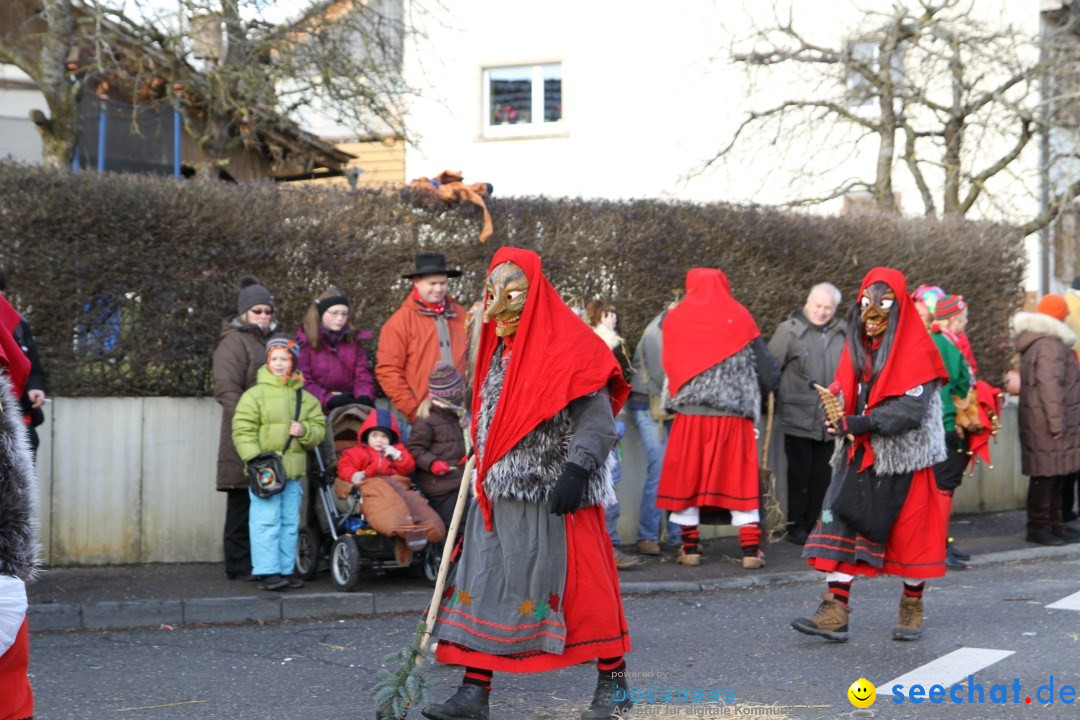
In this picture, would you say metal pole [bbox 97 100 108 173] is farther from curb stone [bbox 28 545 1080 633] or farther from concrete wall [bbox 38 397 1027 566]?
curb stone [bbox 28 545 1080 633]

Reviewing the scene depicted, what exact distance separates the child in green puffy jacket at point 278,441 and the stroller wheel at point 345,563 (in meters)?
0.28

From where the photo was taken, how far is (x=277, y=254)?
10.4 metres

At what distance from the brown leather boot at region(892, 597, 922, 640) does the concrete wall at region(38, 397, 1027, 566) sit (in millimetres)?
4994

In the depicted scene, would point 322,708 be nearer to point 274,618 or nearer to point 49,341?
point 274,618

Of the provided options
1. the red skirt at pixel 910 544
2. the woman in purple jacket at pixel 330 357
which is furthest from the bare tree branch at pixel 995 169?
the red skirt at pixel 910 544

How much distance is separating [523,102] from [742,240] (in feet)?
45.4

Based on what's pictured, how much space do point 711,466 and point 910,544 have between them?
2964 mm

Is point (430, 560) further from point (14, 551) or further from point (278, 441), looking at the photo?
point (14, 551)

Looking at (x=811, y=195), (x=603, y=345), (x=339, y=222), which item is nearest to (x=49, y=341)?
(x=339, y=222)

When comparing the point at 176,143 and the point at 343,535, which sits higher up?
the point at 176,143

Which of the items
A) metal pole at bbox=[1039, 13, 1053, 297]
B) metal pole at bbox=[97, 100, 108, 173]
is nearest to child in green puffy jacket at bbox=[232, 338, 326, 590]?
metal pole at bbox=[97, 100, 108, 173]

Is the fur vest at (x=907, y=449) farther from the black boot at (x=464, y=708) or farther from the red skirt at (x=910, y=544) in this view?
the black boot at (x=464, y=708)

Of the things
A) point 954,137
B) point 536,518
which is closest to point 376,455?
point 536,518

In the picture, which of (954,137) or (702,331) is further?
(954,137)
